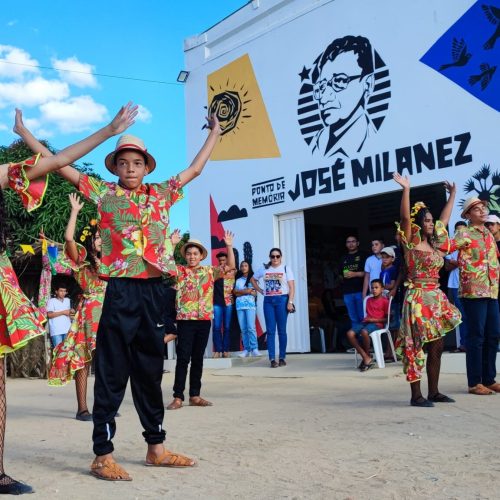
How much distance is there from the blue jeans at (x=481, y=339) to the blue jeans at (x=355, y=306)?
4.03 meters

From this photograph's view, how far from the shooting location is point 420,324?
19.8 feet

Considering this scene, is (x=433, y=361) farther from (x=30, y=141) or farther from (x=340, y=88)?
(x=340, y=88)

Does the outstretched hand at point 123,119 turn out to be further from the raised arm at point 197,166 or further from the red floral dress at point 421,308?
the red floral dress at point 421,308

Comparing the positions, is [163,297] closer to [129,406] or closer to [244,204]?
[129,406]

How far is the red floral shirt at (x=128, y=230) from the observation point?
3871mm

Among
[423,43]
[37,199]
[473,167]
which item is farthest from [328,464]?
[423,43]

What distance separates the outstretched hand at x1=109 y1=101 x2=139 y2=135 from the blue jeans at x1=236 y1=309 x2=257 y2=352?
339 inches

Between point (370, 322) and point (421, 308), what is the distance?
3340mm

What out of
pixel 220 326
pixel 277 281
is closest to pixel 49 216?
pixel 220 326

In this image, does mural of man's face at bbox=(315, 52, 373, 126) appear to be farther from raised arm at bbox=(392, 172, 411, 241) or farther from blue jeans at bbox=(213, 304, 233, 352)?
raised arm at bbox=(392, 172, 411, 241)

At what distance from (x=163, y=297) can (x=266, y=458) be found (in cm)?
118

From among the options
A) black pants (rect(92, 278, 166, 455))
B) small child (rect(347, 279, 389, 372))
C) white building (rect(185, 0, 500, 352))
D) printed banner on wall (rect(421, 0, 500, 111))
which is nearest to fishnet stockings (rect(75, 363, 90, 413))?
black pants (rect(92, 278, 166, 455))

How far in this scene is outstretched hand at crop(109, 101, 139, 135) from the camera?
3.58 meters

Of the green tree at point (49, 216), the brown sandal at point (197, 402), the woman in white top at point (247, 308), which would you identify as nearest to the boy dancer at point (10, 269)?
the brown sandal at point (197, 402)
